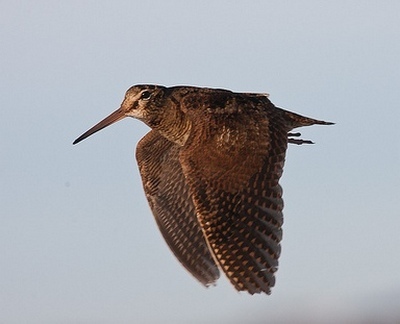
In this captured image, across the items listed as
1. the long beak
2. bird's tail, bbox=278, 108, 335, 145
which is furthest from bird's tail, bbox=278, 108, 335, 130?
the long beak

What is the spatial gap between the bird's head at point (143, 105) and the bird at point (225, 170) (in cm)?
1

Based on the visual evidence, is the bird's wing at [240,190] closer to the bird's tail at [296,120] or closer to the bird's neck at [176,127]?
the bird's neck at [176,127]

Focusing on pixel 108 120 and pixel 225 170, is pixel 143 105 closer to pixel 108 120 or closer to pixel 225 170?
pixel 108 120

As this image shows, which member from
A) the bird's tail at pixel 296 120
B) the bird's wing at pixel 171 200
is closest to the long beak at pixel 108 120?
the bird's wing at pixel 171 200

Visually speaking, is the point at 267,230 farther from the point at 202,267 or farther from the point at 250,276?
the point at 202,267

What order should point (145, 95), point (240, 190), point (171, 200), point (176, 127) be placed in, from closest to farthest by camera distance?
point (240, 190) → point (176, 127) → point (145, 95) → point (171, 200)

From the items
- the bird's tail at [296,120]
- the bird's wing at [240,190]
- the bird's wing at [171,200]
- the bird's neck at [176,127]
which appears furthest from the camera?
the bird's wing at [171,200]

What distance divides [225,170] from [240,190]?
35 centimetres

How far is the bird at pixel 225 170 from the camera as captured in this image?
1892 cm

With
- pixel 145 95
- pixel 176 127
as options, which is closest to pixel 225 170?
pixel 176 127

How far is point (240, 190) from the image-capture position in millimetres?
19250

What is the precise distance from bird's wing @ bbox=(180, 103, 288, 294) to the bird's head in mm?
1108

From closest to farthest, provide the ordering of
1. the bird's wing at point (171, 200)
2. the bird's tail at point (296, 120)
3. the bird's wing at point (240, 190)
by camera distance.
→ 1. the bird's wing at point (240, 190)
2. the bird's tail at point (296, 120)
3. the bird's wing at point (171, 200)

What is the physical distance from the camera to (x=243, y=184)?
19281 millimetres
